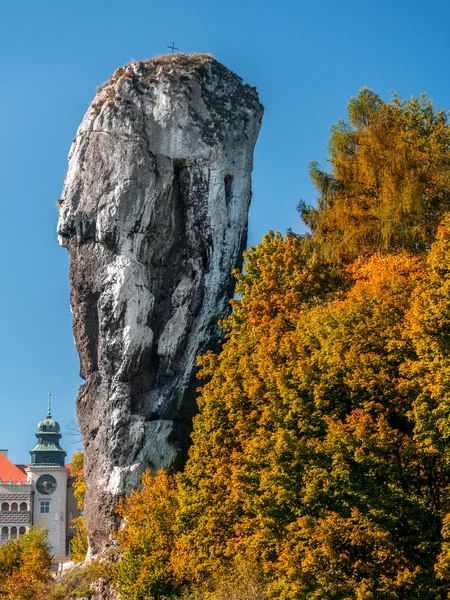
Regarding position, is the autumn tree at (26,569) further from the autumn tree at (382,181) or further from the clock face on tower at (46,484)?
the clock face on tower at (46,484)

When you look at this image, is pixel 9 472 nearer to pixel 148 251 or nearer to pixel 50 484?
pixel 50 484

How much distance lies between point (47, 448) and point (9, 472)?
4.96 meters

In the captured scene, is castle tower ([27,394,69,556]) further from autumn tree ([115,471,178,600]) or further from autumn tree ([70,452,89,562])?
autumn tree ([115,471,178,600])

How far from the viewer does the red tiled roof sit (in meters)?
115

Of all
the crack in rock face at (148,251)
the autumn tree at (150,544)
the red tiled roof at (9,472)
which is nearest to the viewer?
the autumn tree at (150,544)

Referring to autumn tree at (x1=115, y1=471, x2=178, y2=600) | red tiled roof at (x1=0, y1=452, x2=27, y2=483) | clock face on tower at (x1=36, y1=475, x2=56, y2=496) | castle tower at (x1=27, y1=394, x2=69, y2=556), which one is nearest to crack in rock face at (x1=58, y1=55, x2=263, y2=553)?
autumn tree at (x1=115, y1=471, x2=178, y2=600)

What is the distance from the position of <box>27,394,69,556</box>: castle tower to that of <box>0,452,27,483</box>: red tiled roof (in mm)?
1536

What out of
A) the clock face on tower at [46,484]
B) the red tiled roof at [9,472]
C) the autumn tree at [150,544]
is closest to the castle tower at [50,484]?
the clock face on tower at [46,484]

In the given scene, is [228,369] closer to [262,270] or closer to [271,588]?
[262,270]

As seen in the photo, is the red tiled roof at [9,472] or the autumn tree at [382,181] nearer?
the autumn tree at [382,181]

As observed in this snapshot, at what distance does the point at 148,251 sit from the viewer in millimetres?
38688

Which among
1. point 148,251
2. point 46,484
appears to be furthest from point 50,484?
point 148,251

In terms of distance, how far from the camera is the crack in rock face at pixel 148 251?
1476 inches

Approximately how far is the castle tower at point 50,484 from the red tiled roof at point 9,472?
1.54 metres
